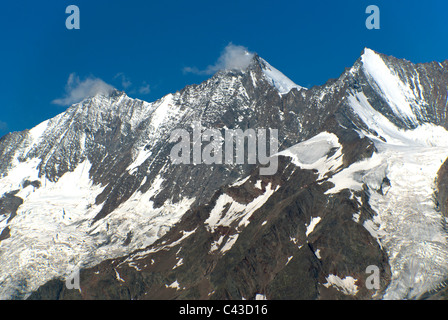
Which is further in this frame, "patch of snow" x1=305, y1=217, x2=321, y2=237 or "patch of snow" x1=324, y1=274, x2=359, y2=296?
"patch of snow" x1=305, y1=217, x2=321, y2=237

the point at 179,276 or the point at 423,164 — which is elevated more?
the point at 423,164

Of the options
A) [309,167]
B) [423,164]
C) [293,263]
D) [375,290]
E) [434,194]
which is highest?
[309,167]

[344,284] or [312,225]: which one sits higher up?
[312,225]

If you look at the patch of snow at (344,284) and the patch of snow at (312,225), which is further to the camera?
the patch of snow at (312,225)

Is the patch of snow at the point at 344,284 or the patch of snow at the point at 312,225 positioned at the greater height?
the patch of snow at the point at 312,225

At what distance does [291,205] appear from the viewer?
530 ft

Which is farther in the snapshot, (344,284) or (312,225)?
(312,225)

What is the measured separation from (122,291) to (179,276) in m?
20.6

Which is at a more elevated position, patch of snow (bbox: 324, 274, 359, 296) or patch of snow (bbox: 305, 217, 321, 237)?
patch of snow (bbox: 305, 217, 321, 237)
